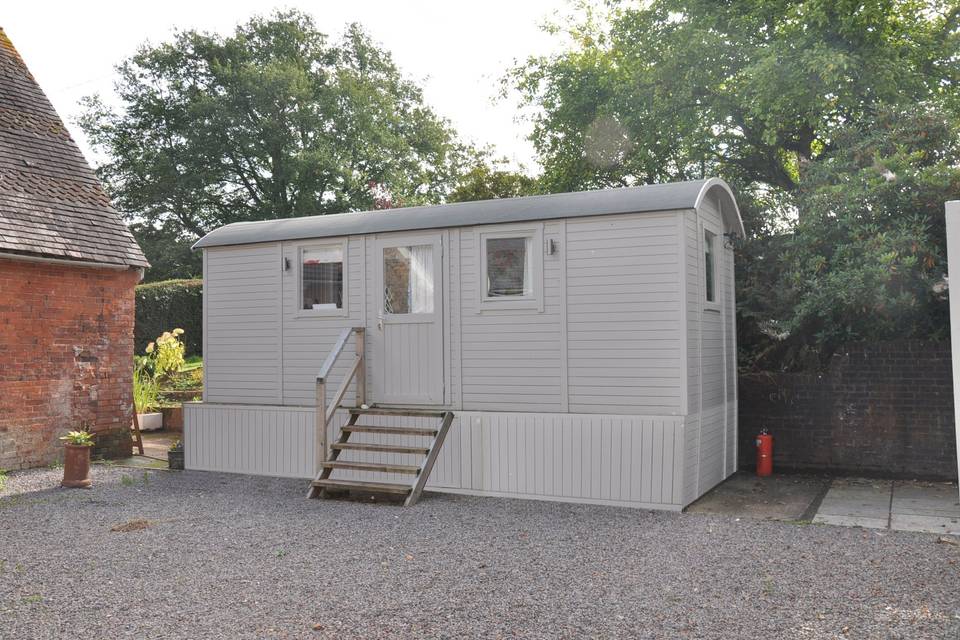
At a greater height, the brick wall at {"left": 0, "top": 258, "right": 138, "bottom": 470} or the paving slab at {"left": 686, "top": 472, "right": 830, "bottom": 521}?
the brick wall at {"left": 0, "top": 258, "right": 138, "bottom": 470}

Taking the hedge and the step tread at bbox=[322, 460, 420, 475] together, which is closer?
the step tread at bbox=[322, 460, 420, 475]

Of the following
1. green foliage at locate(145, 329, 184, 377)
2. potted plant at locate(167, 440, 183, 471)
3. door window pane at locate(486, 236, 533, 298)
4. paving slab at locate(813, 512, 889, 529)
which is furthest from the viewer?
green foliage at locate(145, 329, 184, 377)

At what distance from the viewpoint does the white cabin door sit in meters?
9.32

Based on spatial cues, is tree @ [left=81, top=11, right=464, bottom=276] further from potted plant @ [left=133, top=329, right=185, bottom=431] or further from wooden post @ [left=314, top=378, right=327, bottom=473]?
wooden post @ [left=314, top=378, right=327, bottom=473]

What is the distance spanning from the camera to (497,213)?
9.04m

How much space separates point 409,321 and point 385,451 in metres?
1.62

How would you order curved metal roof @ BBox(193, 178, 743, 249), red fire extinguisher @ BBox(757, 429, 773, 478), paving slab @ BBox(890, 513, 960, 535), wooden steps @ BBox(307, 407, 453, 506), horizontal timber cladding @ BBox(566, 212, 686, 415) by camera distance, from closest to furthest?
paving slab @ BBox(890, 513, 960, 535)
horizontal timber cladding @ BBox(566, 212, 686, 415)
curved metal roof @ BBox(193, 178, 743, 249)
wooden steps @ BBox(307, 407, 453, 506)
red fire extinguisher @ BBox(757, 429, 773, 478)

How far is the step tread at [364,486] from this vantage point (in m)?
8.35

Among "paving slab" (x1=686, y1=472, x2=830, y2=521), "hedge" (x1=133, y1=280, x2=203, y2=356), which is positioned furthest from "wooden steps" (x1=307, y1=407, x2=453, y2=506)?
"hedge" (x1=133, y1=280, x2=203, y2=356)

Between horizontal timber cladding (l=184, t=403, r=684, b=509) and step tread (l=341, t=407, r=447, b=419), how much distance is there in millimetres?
78

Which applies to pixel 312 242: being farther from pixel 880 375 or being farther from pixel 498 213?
pixel 880 375

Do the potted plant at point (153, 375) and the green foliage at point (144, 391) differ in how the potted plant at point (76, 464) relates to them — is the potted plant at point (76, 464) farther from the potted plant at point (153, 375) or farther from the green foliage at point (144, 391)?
the green foliage at point (144, 391)

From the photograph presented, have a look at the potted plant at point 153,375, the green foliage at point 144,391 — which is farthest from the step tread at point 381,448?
the green foliage at point 144,391

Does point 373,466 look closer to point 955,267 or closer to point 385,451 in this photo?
point 385,451
